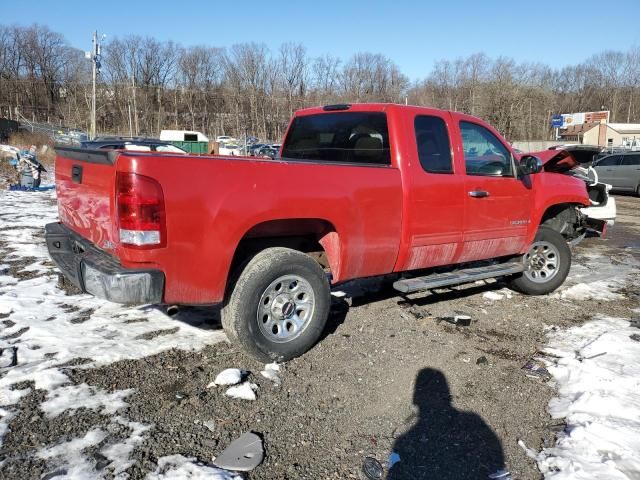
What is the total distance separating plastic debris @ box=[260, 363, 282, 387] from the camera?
378 centimetres

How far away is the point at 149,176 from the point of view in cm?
312

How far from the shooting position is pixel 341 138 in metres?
5.05


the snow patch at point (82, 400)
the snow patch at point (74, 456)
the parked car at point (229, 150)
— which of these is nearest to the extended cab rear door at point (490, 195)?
the snow patch at point (82, 400)

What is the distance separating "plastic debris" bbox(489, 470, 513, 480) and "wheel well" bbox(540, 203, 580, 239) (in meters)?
4.37

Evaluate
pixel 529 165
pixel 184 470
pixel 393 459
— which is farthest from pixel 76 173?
pixel 529 165

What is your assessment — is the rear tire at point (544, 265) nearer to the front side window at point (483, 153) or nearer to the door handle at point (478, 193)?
the front side window at point (483, 153)

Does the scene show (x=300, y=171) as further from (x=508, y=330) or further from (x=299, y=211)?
(x=508, y=330)

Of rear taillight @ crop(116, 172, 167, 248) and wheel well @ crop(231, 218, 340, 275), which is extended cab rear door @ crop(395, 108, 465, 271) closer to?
wheel well @ crop(231, 218, 340, 275)

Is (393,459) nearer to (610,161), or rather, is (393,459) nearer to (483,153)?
(483,153)

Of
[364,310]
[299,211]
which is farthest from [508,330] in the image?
[299,211]

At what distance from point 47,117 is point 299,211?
303 feet

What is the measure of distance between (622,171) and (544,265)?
16.6 metres

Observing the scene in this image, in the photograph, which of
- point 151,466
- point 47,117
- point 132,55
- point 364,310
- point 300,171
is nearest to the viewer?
point 151,466

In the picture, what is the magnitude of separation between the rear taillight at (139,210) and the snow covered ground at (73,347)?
3.72ft
